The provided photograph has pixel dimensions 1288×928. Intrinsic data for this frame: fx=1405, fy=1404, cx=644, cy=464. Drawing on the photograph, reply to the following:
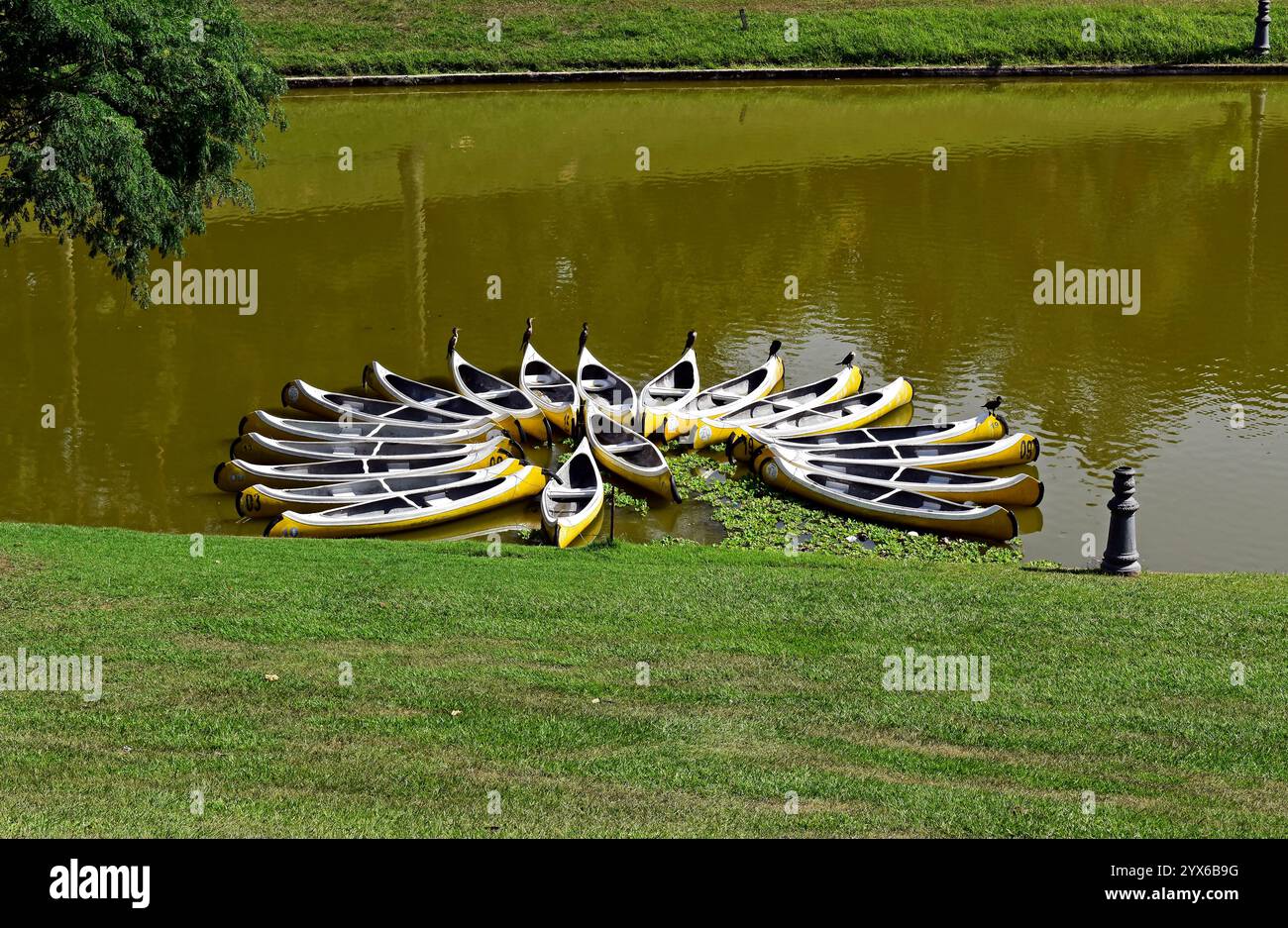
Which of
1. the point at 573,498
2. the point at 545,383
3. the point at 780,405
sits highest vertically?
the point at 545,383

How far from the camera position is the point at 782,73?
65062 mm

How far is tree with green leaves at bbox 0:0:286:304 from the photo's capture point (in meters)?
23.5

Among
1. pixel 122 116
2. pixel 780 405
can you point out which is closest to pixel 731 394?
pixel 780 405

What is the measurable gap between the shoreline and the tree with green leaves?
36.4 metres

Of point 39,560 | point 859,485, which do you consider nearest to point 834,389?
point 859,485

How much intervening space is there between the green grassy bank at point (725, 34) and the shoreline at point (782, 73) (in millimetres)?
567

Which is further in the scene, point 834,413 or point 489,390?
point 489,390

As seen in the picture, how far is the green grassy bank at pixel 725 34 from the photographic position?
6525 centimetres

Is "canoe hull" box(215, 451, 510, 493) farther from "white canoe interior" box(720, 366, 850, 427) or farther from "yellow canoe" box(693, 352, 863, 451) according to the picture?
"white canoe interior" box(720, 366, 850, 427)

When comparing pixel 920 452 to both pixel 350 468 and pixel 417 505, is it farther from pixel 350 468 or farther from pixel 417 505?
pixel 350 468

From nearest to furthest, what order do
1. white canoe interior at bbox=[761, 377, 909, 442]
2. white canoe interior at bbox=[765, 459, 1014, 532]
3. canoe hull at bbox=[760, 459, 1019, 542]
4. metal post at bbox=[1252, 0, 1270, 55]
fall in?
canoe hull at bbox=[760, 459, 1019, 542] → white canoe interior at bbox=[765, 459, 1014, 532] → white canoe interior at bbox=[761, 377, 909, 442] → metal post at bbox=[1252, 0, 1270, 55]

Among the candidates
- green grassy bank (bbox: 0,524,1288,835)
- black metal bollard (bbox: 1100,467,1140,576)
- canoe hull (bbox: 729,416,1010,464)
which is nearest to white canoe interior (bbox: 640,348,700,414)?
canoe hull (bbox: 729,416,1010,464)

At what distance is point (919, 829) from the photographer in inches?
457

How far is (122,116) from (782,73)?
4469cm
